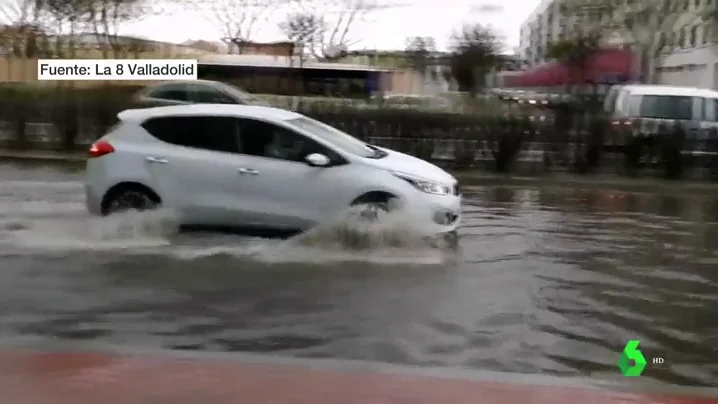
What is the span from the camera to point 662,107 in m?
19.6

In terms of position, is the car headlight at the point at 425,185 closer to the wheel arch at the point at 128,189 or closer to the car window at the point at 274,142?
the car window at the point at 274,142

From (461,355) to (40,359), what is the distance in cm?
300

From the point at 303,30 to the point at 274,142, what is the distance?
2180 centimetres

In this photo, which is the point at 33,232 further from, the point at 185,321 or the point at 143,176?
the point at 185,321

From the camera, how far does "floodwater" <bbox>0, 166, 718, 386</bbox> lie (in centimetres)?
698

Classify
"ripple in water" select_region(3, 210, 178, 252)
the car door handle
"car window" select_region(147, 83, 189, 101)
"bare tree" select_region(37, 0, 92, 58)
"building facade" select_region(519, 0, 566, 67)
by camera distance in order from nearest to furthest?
1. the car door handle
2. "ripple in water" select_region(3, 210, 178, 252)
3. "car window" select_region(147, 83, 189, 101)
4. "bare tree" select_region(37, 0, 92, 58)
5. "building facade" select_region(519, 0, 566, 67)

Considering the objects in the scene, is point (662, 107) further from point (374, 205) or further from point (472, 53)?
point (472, 53)

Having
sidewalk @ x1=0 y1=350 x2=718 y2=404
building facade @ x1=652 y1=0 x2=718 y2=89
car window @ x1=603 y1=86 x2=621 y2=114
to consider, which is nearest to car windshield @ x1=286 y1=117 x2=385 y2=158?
sidewalk @ x1=0 y1=350 x2=718 y2=404

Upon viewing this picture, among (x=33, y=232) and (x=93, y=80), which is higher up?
(x=93, y=80)

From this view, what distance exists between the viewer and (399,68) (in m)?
36.8

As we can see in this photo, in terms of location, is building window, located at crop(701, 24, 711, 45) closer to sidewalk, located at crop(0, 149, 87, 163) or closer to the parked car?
the parked car

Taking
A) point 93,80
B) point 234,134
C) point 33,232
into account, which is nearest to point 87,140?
point 93,80

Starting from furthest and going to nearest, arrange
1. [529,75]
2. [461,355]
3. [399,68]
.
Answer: [529,75]
[399,68]
[461,355]

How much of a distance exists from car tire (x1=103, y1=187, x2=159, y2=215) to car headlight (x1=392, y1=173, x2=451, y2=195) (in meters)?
2.94
